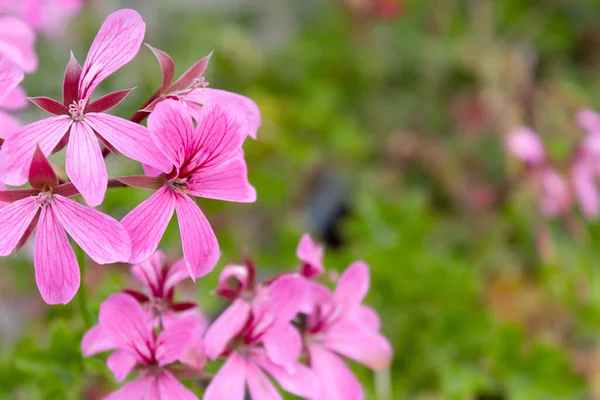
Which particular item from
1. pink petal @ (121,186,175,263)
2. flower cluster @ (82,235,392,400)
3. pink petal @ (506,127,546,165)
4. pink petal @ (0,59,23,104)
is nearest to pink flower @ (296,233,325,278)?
flower cluster @ (82,235,392,400)

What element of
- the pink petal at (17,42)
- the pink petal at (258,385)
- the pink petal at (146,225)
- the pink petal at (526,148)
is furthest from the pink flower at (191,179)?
the pink petal at (526,148)

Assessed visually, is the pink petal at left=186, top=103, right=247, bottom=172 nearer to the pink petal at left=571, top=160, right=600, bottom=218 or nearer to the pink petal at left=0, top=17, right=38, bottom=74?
the pink petal at left=0, top=17, right=38, bottom=74

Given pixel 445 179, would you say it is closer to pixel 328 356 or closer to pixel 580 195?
pixel 580 195

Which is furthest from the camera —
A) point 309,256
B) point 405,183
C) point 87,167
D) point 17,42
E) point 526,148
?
point 405,183

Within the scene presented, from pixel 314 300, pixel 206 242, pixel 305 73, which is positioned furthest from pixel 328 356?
pixel 305 73

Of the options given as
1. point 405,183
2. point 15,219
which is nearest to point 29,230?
point 15,219

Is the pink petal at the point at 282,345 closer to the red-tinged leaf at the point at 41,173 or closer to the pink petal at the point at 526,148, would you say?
the red-tinged leaf at the point at 41,173

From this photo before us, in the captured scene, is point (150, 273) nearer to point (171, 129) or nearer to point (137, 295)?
point (137, 295)
